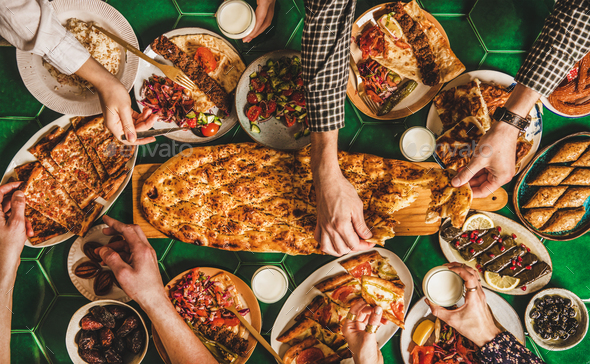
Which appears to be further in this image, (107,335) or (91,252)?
(91,252)

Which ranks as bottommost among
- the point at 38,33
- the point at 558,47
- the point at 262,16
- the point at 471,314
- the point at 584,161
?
the point at 471,314

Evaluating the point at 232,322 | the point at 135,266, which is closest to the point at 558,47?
the point at 232,322

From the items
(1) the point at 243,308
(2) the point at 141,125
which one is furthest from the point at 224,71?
(1) the point at 243,308

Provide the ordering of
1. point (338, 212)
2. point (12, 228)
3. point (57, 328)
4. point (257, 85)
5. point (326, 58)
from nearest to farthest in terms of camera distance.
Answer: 1. point (326, 58)
2. point (338, 212)
3. point (12, 228)
4. point (257, 85)
5. point (57, 328)

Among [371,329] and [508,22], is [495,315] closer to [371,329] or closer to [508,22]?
[371,329]

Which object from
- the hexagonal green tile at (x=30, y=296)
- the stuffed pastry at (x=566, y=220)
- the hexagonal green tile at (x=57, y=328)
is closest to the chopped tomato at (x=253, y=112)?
the hexagonal green tile at (x=57, y=328)

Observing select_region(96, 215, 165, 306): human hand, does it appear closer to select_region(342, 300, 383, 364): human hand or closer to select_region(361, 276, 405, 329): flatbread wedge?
select_region(342, 300, 383, 364): human hand

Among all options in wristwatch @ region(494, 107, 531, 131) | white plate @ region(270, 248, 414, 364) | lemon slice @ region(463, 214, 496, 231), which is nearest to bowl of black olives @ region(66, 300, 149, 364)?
white plate @ region(270, 248, 414, 364)
